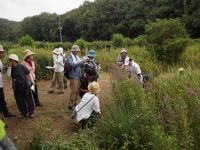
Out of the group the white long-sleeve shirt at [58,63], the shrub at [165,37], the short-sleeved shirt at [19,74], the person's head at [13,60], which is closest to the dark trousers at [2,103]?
the short-sleeved shirt at [19,74]

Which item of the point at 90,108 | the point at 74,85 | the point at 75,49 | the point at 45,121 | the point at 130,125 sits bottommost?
the point at 45,121

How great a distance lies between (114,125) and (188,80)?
7.03 ft

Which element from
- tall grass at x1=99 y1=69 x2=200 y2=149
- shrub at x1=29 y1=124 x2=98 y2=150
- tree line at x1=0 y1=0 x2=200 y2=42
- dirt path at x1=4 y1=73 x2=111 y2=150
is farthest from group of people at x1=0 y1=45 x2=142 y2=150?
tree line at x1=0 y1=0 x2=200 y2=42

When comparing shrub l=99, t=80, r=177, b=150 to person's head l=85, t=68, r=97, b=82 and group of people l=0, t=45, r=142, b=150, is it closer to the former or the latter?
group of people l=0, t=45, r=142, b=150

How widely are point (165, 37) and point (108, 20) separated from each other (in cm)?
5305

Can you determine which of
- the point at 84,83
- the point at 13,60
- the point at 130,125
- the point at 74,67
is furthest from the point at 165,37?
the point at 130,125

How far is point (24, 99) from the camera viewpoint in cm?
902

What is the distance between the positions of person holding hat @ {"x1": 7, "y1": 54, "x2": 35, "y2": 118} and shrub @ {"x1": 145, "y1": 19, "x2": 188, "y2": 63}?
8091 millimetres

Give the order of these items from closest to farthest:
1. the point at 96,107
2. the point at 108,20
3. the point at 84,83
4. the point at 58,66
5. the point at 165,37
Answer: the point at 96,107 < the point at 84,83 < the point at 58,66 < the point at 165,37 < the point at 108,20

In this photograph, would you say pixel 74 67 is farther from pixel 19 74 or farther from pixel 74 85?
pixel 19 74

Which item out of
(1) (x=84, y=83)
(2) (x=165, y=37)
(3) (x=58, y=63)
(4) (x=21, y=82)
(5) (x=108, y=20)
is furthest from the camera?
(5) (x=108, y=20)

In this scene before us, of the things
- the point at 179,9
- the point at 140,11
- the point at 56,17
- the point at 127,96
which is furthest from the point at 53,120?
the point at 56,17

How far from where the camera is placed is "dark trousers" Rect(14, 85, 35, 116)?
873 centimetres

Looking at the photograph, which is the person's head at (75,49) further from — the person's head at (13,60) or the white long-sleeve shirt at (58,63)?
the white long-sleeve shirt at (58,63)
